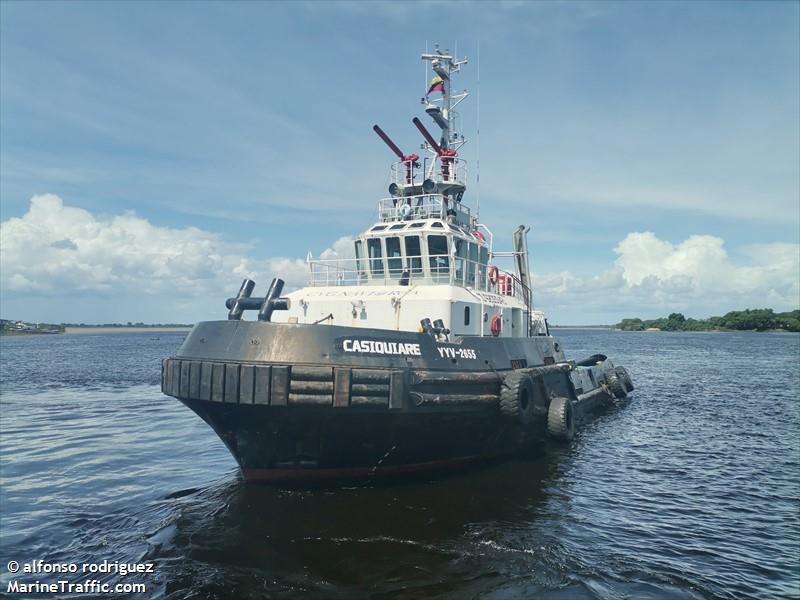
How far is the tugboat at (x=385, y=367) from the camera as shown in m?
8.48

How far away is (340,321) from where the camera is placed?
11672mm

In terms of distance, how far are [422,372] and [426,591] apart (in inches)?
142

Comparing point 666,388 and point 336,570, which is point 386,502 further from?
point 666,388

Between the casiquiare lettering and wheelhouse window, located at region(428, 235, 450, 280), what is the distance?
3192 mm

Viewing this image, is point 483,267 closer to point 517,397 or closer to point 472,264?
point 472,264

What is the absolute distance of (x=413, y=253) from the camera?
12.5 metres

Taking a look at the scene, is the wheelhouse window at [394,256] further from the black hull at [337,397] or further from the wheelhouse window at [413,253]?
the black hull at [337,397]

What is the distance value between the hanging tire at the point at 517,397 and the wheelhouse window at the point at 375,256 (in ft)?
13.5

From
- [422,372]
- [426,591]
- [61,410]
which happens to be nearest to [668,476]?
[422,372]

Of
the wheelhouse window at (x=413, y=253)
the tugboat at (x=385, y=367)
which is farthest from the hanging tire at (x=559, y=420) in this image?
the wheelhouse window at (x=413, y=253)

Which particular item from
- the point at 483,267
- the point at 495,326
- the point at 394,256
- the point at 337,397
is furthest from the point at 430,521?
the point at 483,267

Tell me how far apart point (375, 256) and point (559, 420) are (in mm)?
5780

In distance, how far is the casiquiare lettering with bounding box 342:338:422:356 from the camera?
8789mm

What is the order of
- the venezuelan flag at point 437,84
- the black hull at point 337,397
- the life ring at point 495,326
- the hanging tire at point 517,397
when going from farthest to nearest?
the venezuelan flag at point 437,84
the life ring at point 495,326
the hanging tire at point 517,397
the black hull at point 337,397
